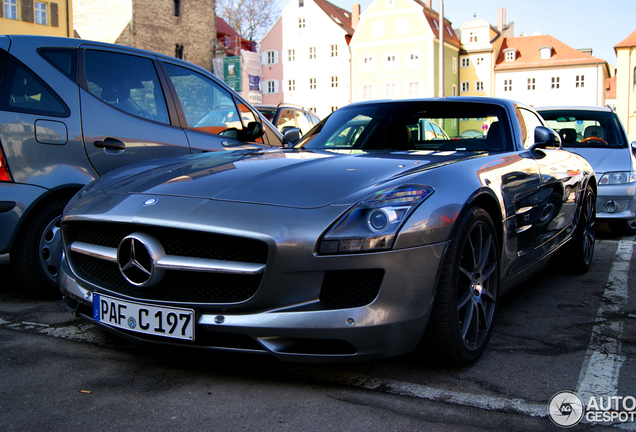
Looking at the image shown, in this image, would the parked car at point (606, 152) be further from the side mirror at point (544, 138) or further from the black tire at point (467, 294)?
the black tire at point (467, 294)

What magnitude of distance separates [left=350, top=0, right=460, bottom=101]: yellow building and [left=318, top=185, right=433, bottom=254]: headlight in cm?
4966

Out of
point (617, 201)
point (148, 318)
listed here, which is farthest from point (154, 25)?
point (148, 318)

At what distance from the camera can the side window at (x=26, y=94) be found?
12.3 feet

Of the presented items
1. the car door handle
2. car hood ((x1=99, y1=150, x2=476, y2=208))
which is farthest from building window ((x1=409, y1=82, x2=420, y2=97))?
car hood ((x1=99, y1=150, x2=476, y2=208))

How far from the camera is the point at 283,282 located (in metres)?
2.32

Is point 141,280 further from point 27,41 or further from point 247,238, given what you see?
point 27,41

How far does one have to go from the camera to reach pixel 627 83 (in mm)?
48969

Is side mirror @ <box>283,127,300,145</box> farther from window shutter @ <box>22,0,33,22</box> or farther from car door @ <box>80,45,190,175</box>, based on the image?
window shutter @ <box>22,0,33,22</box>

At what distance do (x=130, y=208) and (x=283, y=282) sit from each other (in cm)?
81

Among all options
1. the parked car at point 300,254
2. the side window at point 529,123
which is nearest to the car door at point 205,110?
the parked car at point 300,254

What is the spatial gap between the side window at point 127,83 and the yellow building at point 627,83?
49.7 m

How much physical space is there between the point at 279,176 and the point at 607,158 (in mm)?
5935

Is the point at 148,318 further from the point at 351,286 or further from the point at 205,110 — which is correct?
the point at 205,110

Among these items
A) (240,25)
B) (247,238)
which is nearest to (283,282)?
(247,238)
